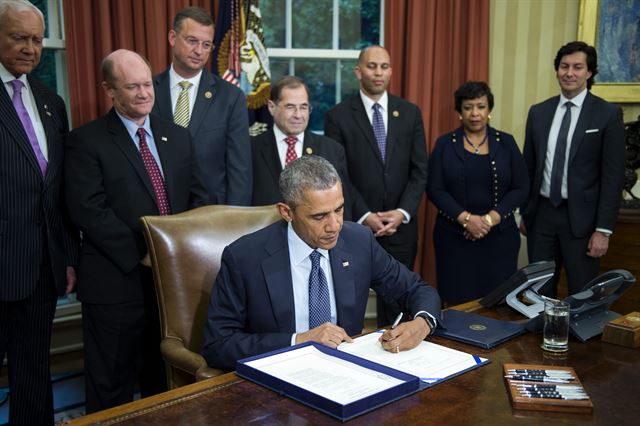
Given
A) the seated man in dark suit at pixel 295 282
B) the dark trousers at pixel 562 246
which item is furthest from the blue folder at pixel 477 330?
the dark trousers at pixel 562 246

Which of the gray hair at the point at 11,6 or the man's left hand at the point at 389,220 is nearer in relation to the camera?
the gray hair at the point at 11,6

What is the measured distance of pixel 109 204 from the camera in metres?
2.77

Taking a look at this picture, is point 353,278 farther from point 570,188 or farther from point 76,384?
point 76,384

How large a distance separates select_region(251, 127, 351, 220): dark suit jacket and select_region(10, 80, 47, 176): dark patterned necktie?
3.46ft

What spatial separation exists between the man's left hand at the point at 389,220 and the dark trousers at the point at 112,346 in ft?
4.47

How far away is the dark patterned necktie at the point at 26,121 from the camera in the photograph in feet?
8.75

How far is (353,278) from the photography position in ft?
7.18

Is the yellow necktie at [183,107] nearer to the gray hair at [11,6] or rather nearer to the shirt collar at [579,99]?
the gray hair at [11,6]

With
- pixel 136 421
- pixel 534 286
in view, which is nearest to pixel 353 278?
pixel 534 286

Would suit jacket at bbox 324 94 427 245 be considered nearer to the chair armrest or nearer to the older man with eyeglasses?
the older man with eyeglasses

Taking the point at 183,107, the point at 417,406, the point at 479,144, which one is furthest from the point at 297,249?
the point at 479,144

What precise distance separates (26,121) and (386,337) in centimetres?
177

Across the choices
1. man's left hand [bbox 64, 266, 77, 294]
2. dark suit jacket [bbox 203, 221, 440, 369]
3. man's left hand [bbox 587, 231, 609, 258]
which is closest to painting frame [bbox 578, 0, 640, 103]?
man's left hand [bbox 587, 231, 609, 258]

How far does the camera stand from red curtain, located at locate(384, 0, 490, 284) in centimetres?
450
